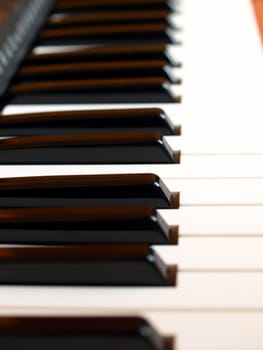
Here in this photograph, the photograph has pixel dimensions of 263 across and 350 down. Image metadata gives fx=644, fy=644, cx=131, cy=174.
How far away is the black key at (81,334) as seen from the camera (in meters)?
0.51

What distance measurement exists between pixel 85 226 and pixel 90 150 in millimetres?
Answer: 162

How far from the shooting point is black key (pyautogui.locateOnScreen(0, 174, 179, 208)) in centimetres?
69

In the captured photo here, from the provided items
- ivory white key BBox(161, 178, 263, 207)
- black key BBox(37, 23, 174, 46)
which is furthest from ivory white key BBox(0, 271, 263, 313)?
→ black key BBox(37, 23, 174, 46)

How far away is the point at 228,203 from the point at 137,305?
0.60 ft


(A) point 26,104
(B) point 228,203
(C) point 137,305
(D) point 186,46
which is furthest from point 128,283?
(D) point 186,46

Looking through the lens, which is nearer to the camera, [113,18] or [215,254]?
[215,254]

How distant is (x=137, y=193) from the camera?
2.27ft

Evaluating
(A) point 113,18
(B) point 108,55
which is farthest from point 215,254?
(A) point 113,18

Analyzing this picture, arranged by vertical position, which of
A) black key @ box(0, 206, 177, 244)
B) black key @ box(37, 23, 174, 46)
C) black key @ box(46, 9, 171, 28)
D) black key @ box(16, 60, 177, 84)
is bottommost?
black key @ box(0, 206, 177, 244)

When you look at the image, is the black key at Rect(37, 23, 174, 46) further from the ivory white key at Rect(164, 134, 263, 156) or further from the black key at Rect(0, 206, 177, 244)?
the black key at Rect(0, 206, 177, 244)

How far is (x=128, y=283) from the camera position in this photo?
0.58m

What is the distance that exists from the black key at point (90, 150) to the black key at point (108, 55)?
28 centimetres

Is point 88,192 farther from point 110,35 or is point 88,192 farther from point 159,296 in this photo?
point 110,35

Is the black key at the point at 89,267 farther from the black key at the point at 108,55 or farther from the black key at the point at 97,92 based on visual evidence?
the black key at the point at 108,55
